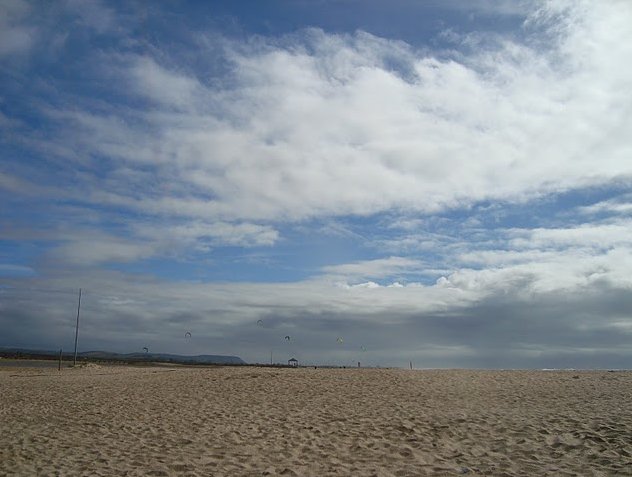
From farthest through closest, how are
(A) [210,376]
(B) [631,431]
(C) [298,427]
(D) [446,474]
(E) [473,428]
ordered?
(A) [210,376] → (C) [298,427] → (E) [473,428] → (B) [631,431] → (D) [446,474]

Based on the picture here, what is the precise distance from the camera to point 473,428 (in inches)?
505

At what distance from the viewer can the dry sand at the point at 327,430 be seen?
1030 centimetres

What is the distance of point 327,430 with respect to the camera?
1330 cm

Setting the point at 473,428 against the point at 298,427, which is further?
the point at 298,427

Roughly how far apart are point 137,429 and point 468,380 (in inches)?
585

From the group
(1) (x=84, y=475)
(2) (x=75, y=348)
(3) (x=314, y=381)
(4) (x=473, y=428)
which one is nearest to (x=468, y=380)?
(3) (x=314, y=381)

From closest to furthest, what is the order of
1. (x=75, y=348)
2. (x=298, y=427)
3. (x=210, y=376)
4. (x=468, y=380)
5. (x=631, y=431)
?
1. (x=631, y=431)
2. (x=298, y=427)
3. (x=468, y=380)
4. (x=210, y=376)
5. (x=75, y=348)

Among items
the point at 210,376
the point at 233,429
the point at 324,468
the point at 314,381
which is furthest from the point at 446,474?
the point at 210,376

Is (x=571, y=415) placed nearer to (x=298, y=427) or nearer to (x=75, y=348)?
(x=298, y=427)

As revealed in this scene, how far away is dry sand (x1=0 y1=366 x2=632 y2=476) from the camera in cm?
1030

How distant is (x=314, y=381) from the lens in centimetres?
2328

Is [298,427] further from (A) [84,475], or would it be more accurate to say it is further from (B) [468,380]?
(B) [468,380]

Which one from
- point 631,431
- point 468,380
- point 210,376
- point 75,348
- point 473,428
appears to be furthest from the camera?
point 75,348

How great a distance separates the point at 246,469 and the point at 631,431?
878cm
